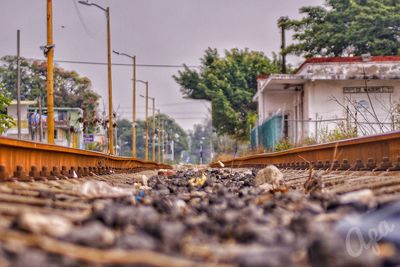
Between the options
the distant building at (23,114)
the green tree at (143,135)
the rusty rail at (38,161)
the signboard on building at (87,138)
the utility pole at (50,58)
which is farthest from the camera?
the green tree at (143,135)

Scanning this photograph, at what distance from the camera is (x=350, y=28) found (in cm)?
4128

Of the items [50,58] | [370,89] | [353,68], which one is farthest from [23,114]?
[50,58]

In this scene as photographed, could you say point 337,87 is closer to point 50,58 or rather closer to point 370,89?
point 370,89

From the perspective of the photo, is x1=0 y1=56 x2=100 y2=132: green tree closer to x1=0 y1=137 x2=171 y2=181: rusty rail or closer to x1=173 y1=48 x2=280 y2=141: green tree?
x1=173 y1=48 x2=280 y2=141: green tree

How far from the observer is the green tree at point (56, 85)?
75.1m

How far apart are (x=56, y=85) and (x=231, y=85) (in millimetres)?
29387

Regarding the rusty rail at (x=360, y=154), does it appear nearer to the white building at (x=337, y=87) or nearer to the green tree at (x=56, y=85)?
the white building at (x=337, y=87)

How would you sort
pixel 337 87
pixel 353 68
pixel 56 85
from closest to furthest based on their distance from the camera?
pixel 353 68, pixel 337 87, pixel 56 85

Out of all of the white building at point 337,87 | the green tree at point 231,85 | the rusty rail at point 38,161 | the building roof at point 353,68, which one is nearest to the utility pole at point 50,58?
the rusty rail at point 38,161

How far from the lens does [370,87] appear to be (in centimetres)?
2670

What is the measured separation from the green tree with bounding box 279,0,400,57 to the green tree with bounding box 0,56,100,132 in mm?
34537

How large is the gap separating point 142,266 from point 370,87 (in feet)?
86.1

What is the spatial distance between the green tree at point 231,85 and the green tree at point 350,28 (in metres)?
12.8

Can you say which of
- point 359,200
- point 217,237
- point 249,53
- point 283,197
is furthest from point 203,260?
point 249,53
